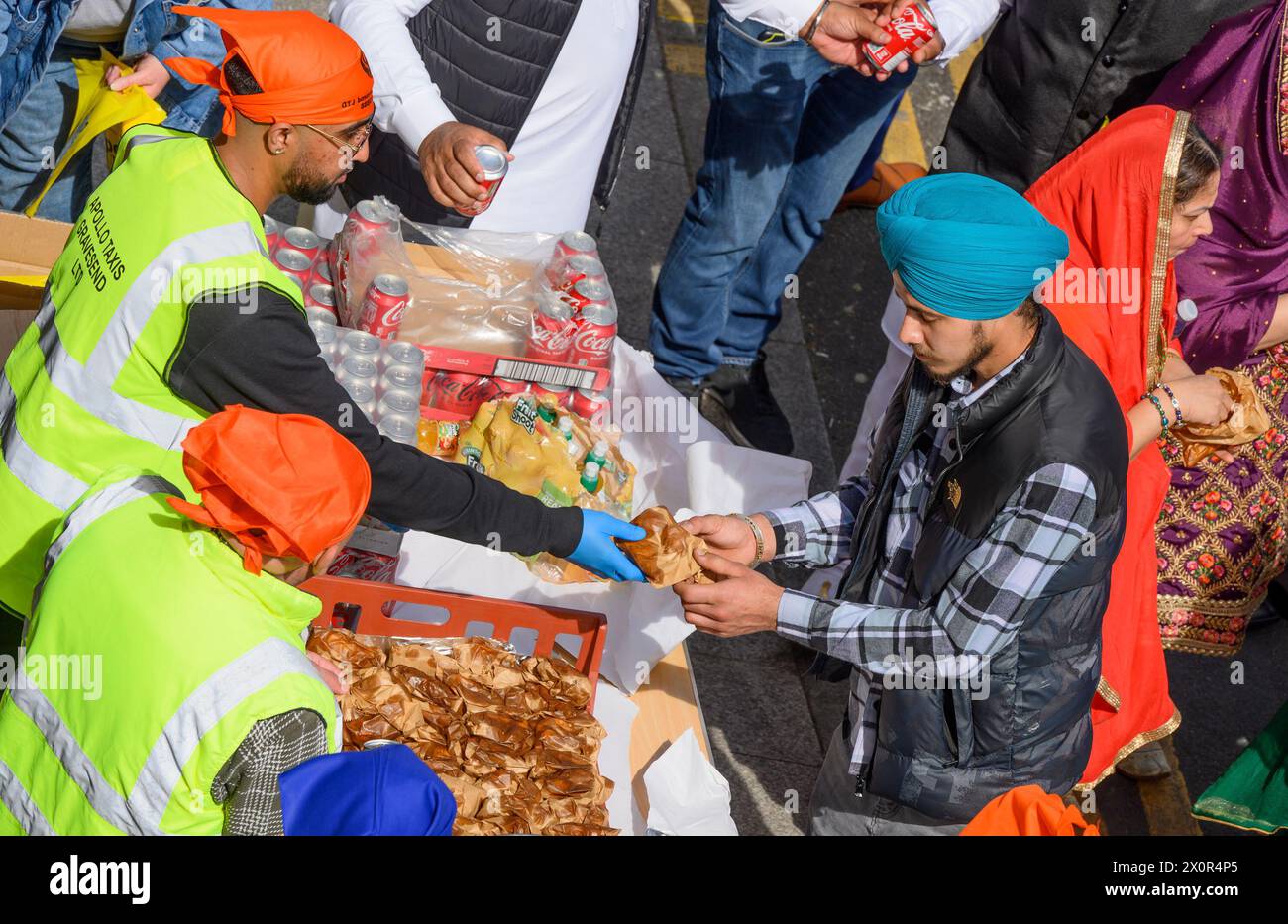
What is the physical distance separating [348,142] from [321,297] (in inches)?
36.0

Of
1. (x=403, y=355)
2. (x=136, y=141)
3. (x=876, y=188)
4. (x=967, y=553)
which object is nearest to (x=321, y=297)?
(x=403, y=355)

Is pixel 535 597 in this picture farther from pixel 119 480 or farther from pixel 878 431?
pixel 119 480

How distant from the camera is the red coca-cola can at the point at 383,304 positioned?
11.6ft

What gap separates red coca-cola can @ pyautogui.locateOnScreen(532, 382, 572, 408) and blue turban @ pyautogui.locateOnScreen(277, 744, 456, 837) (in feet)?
5.78

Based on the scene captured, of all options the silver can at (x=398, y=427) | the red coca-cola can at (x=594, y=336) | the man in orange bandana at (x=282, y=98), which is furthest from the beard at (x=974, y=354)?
the silver can at (x=398, y=427)

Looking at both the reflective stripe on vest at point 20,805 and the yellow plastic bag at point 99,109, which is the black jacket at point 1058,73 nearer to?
the yellow plastic bag at point 99,109

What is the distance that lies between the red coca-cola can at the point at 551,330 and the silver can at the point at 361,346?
49cm

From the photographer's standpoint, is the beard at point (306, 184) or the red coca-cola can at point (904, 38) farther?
the red coca-cola can at point (904, 38)

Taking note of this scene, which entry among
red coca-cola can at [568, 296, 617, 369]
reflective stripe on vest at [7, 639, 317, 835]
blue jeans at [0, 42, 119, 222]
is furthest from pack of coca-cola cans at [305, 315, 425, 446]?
blue jeans at [0, 42, 119, 222]

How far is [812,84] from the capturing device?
4.39 m

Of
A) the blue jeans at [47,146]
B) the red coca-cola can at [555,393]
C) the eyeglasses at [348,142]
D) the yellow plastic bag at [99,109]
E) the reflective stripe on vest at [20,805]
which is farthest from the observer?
the blue jeans at [47,146]

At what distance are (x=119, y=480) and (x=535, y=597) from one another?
1360 mm

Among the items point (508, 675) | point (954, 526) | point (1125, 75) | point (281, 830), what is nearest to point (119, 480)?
point (281, 830)

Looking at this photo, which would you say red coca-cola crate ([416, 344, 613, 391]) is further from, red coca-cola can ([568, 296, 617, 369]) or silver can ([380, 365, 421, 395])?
silver can ([380, 365, 421, 395])
